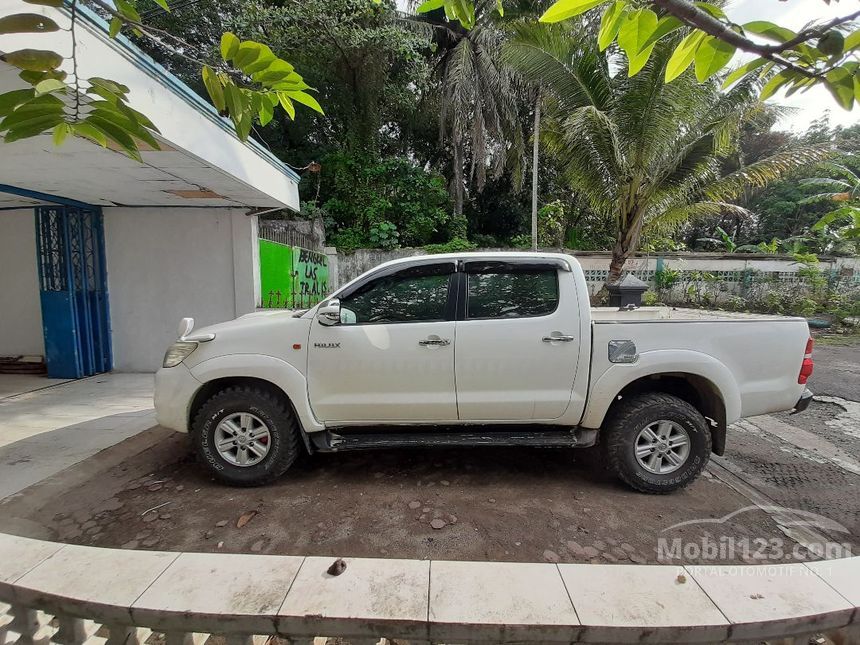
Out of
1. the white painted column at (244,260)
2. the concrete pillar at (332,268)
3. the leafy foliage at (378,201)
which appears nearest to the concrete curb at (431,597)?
the white painted column at (244,260)

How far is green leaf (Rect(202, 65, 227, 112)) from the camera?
166cm

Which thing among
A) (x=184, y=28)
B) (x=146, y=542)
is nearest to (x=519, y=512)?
(x=146, y=542)

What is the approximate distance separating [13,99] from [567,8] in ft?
5.25

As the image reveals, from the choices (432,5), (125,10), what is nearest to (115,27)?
(125,10)

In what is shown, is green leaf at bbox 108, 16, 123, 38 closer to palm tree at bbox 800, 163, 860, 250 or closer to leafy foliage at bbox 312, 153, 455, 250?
leafy foliage at bbox 312, 153, 455, 250

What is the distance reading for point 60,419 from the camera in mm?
4816

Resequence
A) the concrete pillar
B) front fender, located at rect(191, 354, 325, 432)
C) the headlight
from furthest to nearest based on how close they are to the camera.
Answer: the concrete pillar → the headlight → front fender, located at rect(191, 354, 325, 432)

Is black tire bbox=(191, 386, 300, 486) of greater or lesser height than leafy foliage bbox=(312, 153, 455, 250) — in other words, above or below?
below

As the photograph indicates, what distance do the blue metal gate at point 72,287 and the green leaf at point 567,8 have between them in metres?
7.88

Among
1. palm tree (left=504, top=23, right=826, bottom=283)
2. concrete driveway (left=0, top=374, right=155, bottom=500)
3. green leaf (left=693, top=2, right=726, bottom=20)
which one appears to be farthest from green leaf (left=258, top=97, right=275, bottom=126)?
palm tree (left=504, top=23, right=826, bottom=283)

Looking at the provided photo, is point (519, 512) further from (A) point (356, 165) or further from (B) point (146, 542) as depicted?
(A) point (356, 165)

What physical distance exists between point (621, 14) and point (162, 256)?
756 centimetres

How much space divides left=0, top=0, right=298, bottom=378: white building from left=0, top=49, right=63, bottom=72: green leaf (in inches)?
162

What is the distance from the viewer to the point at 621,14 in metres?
1.33
